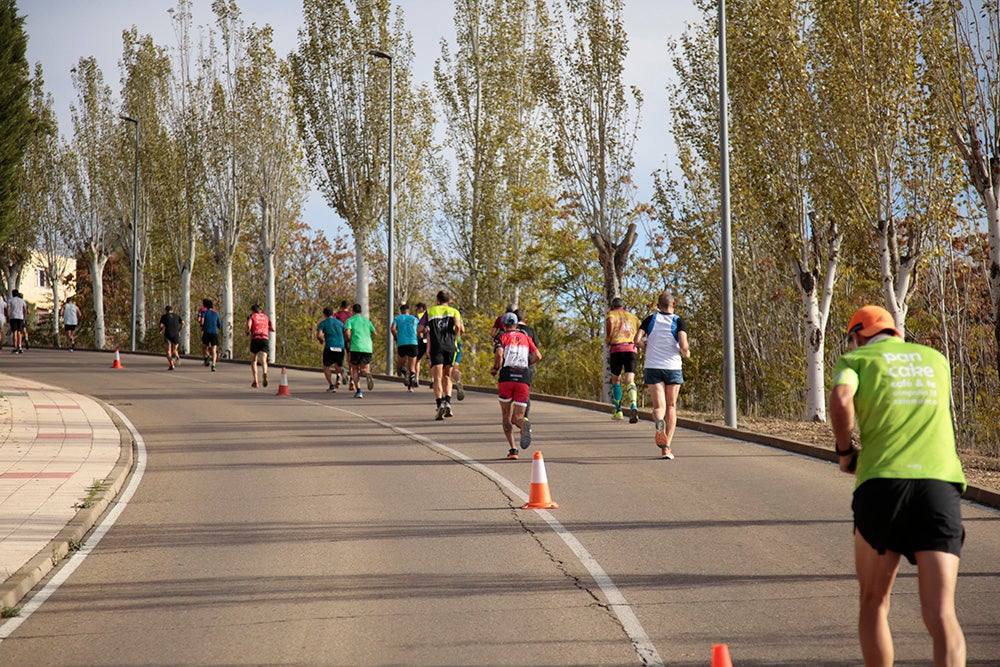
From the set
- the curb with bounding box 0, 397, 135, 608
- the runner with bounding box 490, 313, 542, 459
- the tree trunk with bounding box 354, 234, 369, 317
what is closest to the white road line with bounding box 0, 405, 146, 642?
the curb with bounding box 0, 397, 135, 608

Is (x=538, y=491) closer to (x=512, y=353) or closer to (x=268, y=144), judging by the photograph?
(x=512, y=353)

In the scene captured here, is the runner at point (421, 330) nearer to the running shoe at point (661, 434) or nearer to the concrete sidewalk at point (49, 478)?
the concrete sidewalk at point (49, 478)

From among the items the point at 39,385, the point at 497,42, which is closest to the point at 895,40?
the point at 39,385

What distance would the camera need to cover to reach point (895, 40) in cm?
2022

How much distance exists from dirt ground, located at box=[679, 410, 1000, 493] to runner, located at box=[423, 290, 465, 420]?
440 cm

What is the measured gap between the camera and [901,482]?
493 cm

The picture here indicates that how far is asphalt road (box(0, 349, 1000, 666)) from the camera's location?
20.2 feet

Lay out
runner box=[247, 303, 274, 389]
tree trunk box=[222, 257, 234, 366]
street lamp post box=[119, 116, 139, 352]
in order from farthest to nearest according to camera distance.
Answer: street lamp post box=[119, 116, 139, 352] → tree trunk box=[222, 257, 234, 366] → runner box=[247, 303, 274, 389]

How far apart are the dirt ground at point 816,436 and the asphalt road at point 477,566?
1.48 metres

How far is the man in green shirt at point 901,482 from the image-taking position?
4.79 meters

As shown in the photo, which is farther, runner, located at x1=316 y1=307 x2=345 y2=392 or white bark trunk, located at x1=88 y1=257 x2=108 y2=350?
white bark trunk, located at x1=88 y1=257 x2=108 y2=350

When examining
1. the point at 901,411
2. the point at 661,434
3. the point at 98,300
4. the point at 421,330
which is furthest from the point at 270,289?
the point at 901,411

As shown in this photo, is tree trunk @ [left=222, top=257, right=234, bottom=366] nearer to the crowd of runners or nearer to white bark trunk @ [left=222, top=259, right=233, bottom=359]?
white bark trunk @ [left=222, top=259, right=233, bottom=359]

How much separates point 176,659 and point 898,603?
13.8 feet
